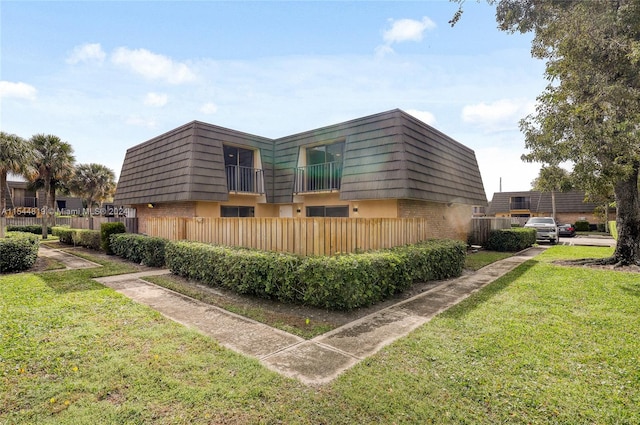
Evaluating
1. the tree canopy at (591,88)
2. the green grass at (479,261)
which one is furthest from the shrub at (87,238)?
the tree canopy at (591,88)

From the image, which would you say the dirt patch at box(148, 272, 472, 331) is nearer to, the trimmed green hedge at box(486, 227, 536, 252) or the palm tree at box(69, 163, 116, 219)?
the trimmed green hedge at box(486, 227, 536, 252)

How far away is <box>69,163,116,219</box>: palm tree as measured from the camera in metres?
32.5

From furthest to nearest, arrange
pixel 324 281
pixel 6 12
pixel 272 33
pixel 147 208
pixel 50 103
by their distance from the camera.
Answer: pixel 147 208 → pixel 50 103 → pixel 272 33 → pixel 6 12 → pixel 324 281

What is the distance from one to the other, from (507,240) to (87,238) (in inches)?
910

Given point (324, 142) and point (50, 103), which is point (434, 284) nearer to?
point (324, 142)

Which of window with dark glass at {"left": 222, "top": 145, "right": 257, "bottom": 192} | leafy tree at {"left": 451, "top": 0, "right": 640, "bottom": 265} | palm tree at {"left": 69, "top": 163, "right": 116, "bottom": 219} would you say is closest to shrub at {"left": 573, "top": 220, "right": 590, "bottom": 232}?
leafy tree at {"left": 451, "top": 0, "right": 640, "bottom": 265}

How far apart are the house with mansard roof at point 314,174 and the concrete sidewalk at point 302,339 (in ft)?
15.6

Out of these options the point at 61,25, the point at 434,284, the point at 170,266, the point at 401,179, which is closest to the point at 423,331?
the point at 434,284

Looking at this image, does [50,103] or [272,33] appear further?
[50,103]

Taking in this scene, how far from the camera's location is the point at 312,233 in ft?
22.9

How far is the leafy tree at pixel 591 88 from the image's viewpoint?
8.04m

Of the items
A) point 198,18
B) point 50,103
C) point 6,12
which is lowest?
point 50,103

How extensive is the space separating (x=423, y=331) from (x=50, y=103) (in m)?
13.6

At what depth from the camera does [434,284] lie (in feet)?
27.3
